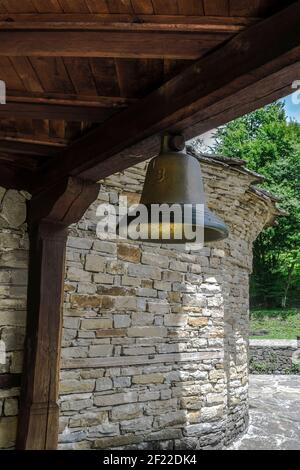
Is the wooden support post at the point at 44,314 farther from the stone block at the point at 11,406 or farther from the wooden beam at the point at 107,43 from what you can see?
the wooden beam at the point at 107,43

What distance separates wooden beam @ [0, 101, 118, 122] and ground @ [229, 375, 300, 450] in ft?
15.5

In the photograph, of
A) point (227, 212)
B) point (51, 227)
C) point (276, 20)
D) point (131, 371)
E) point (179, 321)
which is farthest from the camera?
point (227, 212)

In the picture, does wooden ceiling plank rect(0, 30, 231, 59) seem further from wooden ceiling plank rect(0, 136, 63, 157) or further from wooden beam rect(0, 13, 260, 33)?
wooden ceiling plank rect(0, 136, 63, 157)

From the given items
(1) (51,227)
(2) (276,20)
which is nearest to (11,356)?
(1) (51,227)

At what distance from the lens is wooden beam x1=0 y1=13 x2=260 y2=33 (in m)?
1.48

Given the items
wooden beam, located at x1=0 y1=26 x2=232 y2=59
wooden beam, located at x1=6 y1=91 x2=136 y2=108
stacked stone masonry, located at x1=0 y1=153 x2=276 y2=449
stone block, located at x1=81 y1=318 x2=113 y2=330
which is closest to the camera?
wooden beam, located at x1=0 y1=26 x2=232 y2=59

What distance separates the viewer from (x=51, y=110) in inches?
84.4

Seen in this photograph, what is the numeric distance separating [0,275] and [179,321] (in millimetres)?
2274

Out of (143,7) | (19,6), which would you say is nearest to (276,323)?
(143,7)

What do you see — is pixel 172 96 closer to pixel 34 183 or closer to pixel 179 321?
pixel 34 183

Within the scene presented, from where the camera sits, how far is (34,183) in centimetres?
303

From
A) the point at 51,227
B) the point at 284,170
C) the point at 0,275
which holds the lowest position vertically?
the point at 0,275

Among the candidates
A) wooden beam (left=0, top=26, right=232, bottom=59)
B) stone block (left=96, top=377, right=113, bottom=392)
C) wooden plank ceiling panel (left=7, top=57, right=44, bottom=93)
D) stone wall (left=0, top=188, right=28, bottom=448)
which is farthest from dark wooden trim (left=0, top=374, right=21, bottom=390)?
wooden beam (left=0, top=26, right=232, bottom=59)

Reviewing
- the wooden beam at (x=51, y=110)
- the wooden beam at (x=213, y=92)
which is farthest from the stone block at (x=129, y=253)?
the wooden beam at (x=51, y=110)
